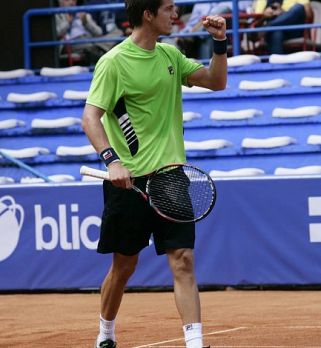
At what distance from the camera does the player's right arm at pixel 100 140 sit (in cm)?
604

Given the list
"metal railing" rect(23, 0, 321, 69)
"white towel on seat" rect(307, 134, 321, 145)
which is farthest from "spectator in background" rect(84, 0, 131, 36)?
"white towel on seat" rect(307, 134, 321, 145)

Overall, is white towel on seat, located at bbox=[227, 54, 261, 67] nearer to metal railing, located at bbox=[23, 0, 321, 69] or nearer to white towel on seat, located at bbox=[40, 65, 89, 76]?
metal railing, located at bbox=[23, 0, 321, 69]

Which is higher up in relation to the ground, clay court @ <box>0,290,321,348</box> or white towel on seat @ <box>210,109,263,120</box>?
white towel on seat @ <box>210,109,263,120</box>

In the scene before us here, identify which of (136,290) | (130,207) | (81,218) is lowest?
(136,290)

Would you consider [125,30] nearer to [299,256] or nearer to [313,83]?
[313,83]

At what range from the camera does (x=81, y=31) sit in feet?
50.8

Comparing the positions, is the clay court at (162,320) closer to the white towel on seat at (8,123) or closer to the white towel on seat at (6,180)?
the white towel on seat at (6,180)

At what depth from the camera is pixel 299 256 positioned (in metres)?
10.8

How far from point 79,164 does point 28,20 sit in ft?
8.10

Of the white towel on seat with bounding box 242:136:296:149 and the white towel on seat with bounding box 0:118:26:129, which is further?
the white towel on seat with bounding box 0:118:26:129

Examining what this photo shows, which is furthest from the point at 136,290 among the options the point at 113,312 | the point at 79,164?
the point at 113,312

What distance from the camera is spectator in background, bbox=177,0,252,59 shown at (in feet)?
48.3

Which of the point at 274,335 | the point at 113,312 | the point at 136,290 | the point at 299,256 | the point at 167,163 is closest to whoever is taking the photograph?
the point at 167,163

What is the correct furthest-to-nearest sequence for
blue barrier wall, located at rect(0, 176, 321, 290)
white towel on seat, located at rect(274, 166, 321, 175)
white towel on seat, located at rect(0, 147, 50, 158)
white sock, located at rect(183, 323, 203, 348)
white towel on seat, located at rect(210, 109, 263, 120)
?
white towel on seat, located at rect(0, 147, 50, 158), white towel on seat, located at rect(210, 109, 263, 120), white towel on seat, located at rect(274, 166, 321, 175), blue barrier wall, located at rect(0, 176, 321, 290), white sock, located at rect(183, 323, 203, 348)
